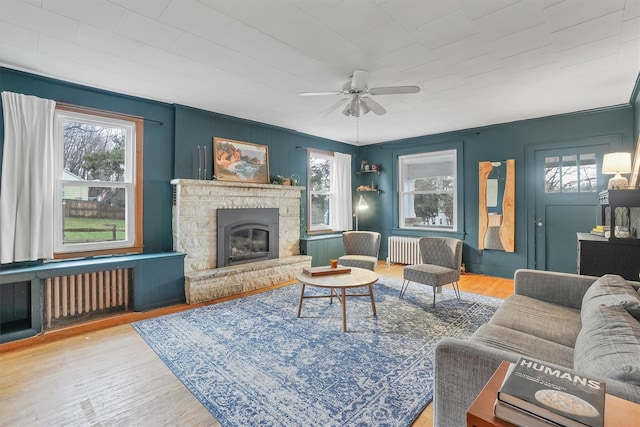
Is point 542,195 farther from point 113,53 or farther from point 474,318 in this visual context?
point 113,53

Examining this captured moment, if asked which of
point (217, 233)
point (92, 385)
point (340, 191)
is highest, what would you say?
point (340, 191)

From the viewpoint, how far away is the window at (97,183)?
335cm

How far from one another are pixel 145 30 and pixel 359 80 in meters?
1.83

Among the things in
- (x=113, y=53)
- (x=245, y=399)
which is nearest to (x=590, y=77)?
(x=245, y=399)

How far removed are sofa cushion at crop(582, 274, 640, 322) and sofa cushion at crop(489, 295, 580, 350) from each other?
0.17 m

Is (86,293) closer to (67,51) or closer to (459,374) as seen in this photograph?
(67,51)

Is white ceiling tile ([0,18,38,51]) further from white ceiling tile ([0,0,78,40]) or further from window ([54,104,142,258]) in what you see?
window ([54,104,142,258])

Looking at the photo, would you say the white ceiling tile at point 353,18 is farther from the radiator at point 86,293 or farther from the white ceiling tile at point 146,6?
the radiator at point 86,293

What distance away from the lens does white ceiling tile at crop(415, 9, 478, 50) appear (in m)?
2.20

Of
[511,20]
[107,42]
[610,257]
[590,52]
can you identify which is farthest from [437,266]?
[107,42]

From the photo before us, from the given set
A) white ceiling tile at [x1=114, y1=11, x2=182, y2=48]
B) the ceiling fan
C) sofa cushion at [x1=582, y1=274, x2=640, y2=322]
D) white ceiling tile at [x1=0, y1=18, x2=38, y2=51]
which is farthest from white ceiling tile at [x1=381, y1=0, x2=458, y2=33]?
white ceiling tile at [x1=0, y1=18, x2=38, y2=51]

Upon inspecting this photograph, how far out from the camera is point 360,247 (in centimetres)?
486

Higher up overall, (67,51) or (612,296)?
(67,51)

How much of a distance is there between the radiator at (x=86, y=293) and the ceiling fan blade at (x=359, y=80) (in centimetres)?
331
